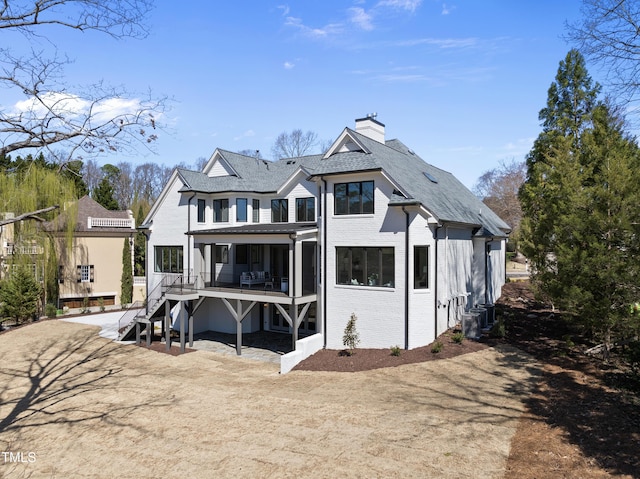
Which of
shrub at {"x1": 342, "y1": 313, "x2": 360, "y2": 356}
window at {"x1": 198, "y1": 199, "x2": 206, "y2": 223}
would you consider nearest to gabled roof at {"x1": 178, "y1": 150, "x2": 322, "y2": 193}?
window at {"x1": 198, "y1": 199, "x2": 206, "y2": 223}

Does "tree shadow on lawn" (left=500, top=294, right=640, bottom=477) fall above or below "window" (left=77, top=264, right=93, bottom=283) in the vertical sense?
below

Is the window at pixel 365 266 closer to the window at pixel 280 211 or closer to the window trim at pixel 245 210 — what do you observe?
the window at pixel 280 211

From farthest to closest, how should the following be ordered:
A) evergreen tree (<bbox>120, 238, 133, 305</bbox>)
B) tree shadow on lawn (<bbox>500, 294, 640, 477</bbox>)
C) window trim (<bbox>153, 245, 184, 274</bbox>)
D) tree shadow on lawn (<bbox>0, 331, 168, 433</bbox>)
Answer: evergreen tree (<bbox>120, 238, 133, 305</bbox>)
window trim (<bbox>153, 245, 184, 274</bbox>)
tree shadow on lawn (<bbox>0, 331, 168, 433</bbox>)
tree shadow on lawn (<bbox>500, 294, 640, 477</bbox>)

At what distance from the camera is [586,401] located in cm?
1108

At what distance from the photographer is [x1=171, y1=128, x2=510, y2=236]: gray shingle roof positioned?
59.0 feet

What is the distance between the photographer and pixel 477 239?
23312mm

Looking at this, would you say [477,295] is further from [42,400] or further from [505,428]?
[42,400]

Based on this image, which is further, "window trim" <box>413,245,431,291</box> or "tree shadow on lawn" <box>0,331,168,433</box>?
"window trim" <box>413,245,431,291</box>

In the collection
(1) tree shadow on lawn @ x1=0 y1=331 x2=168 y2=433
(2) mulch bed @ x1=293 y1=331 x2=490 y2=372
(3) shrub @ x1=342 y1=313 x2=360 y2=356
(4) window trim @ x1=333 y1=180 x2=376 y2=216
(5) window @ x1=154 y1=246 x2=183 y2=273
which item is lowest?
(1) tree shadow on lawn @ x1=0 y1=331 x2=168 y2=433

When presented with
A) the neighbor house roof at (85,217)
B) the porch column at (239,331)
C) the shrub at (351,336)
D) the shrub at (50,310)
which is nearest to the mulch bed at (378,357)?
the shrub at (351,336)

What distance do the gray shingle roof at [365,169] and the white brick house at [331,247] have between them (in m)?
0.08

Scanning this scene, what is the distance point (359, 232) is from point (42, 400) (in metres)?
13.1

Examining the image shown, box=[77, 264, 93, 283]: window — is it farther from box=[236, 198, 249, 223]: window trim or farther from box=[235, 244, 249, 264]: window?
box=[235, 244, 249, 264]: window

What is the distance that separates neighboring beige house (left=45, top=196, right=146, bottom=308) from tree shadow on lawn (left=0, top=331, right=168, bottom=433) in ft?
34.6
